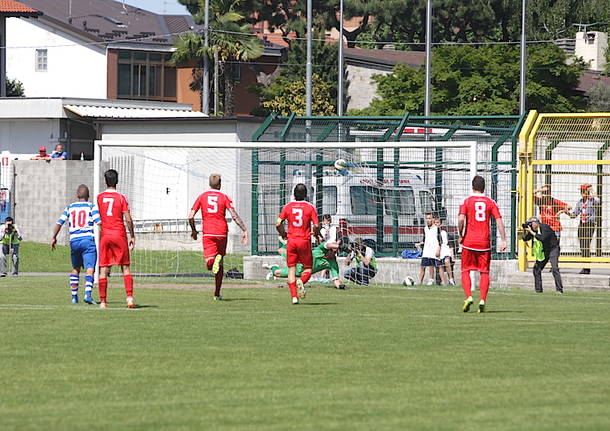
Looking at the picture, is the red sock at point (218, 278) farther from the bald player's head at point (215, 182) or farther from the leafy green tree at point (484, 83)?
the leafy green tree at point (484, 83)

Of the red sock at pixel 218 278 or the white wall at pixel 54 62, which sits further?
the white wall at pixel 54 62

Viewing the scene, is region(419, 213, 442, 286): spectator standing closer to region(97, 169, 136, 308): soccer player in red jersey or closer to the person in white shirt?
the person in white shirt

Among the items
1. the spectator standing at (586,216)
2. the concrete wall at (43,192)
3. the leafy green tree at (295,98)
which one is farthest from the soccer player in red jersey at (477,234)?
the leafy green tree at (295,98)

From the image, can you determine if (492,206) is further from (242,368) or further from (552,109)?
(552,109)

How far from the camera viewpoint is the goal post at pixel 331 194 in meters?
27.8

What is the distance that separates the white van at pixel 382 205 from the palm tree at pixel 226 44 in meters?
45.4

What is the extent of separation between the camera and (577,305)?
2014 centimetres

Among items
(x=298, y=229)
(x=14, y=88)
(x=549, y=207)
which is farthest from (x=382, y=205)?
(x=14, y=88)

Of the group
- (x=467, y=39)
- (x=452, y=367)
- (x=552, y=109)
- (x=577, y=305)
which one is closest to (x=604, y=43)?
(x=467, y=39)

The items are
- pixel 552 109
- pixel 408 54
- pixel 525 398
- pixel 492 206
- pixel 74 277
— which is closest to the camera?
pixel 525 398

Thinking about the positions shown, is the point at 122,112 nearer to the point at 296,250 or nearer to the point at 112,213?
the point at 296,250

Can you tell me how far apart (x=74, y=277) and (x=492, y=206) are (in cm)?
624

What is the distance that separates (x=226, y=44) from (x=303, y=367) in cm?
6385

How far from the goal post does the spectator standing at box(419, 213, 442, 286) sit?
771mm
